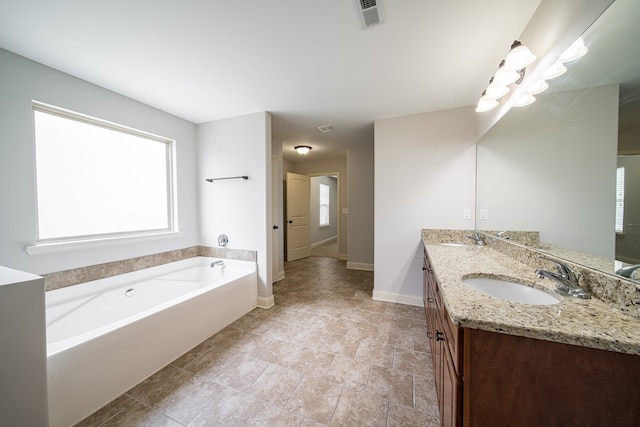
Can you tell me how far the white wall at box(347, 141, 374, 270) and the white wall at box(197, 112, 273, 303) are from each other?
200 cm

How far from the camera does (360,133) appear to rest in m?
3.30

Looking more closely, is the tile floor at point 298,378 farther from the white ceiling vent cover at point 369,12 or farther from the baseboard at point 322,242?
the baseboard at point 322,242

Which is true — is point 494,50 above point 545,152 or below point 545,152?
above

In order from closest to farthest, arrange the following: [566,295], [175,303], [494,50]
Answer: [566,295] < [494,50] < [175,303]

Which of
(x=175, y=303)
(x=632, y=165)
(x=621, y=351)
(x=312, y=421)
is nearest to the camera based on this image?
(x=621, y=351)

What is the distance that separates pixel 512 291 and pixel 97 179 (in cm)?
354

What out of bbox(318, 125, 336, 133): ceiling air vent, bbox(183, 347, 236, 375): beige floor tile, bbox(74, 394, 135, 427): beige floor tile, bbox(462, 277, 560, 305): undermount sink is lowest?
bbox(74, 394, 135, 427): beige floor tile

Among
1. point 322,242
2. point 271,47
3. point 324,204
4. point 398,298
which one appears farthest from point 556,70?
point 324,204

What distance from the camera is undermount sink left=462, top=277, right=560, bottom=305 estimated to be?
3.10ft

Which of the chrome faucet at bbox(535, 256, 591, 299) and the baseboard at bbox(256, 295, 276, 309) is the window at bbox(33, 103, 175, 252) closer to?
the baseboard at bbox(256, 295, 276, 309)

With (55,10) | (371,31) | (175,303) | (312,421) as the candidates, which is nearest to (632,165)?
(371,31)

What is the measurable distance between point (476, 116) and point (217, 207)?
133 inches

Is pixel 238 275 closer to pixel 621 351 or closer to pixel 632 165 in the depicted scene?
pixel 621 351

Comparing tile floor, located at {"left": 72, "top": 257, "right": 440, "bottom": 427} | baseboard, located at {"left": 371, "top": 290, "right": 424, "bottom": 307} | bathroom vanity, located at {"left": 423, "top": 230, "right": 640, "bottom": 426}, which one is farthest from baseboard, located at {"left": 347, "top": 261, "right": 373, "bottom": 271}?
bathroom vanity, located at {"left": 423, "top": 230, "right": 640, "bottom": 426}
